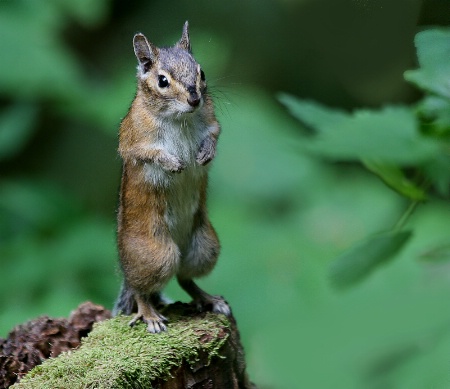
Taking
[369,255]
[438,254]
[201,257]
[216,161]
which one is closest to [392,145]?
[369,255]

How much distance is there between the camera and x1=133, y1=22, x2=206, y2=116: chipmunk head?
8.48 feet

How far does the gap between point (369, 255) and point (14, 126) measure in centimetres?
432

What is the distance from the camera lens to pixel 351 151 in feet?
5.89

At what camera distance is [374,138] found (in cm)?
185

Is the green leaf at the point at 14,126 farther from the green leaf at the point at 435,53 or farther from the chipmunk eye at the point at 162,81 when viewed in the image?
the green leaf at the point at 435,53

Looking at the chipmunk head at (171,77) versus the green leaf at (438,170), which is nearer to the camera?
the green leaf at (438,170)

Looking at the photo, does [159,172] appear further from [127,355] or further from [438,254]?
[438,254]

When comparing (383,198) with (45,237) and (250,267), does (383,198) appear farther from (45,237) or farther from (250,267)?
(45,237)

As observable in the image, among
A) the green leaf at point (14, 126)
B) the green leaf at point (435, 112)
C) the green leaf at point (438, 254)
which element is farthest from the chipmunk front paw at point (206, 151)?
the green leaf at point (14, 126)

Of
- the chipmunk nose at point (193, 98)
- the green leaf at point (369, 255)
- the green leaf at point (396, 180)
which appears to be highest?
the chipmunk nose at point (193, 98)

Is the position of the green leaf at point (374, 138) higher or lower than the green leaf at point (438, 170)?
higher

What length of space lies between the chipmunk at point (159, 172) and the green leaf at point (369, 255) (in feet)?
3.82

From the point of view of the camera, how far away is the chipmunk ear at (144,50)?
277cm

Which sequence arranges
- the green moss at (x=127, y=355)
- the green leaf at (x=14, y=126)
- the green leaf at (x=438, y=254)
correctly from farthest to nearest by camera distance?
the green leaf at (x=14, y=126) → the green moss at (x=127, y=355) → the green leaf at (x=438, y=254)
